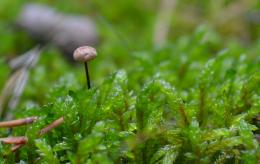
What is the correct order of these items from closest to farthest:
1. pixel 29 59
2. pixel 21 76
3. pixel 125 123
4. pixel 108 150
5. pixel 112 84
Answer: pixel 108 150 → pixel 125 123 → pixel 112 84 → pixel 21 76 → pixel 29 59

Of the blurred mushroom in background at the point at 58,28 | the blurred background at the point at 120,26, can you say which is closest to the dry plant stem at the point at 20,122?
the blurred background at the point at 120,26

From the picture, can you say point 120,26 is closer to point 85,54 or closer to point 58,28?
point 58,28

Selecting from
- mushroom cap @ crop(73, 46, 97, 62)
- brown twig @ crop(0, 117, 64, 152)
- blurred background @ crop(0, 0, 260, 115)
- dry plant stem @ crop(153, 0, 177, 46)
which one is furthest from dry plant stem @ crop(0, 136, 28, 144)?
dry plant stem @ crop(153, 0, 177, 46)

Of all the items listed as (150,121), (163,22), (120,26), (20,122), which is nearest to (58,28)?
(120,26)

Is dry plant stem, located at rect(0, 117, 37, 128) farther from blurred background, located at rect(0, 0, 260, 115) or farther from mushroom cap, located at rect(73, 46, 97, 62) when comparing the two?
blurred background, located at rect(0, 0, 260, 115)

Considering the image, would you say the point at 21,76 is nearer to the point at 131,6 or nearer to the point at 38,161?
the point at 38,161

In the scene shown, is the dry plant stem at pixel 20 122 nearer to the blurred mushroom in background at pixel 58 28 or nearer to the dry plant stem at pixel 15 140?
the dry plant stem at pixel 15 140

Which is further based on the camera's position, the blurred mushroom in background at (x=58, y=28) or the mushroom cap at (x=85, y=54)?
the blurred mushroom in background at (x=58, y=28)

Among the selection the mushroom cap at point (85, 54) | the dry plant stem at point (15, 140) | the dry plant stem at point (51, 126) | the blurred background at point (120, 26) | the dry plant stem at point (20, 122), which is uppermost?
the blurred background at point (120, 26)

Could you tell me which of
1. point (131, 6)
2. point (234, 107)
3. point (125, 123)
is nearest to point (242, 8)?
point (131, 6)
